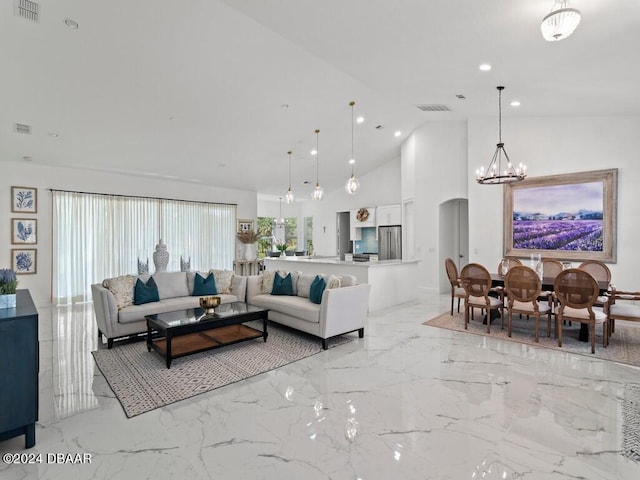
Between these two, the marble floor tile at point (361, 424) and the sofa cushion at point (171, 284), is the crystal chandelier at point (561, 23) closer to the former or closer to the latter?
the marble floor tile at point (361, 424)

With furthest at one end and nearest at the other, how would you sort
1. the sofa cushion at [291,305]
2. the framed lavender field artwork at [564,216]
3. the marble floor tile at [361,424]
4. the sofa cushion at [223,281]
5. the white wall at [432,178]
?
the white wall at [432,178], the sofa cushion at [223,281], the framed lavender field artwork at [564,216], the sofa cushion at [291,305], the marble floor tile at [361,424]

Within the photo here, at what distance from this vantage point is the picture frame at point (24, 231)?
642cm

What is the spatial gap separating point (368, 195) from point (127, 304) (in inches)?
303

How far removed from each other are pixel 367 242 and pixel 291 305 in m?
6.35

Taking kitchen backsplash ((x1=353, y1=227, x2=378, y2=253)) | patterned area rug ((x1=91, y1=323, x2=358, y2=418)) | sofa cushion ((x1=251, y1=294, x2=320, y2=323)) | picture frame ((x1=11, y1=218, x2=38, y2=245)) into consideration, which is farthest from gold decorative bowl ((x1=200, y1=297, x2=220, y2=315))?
kitchen backsplash ((x1=353, y1=227, x2=378, y2=253))

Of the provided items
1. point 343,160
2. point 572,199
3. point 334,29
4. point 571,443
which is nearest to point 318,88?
point 334,29

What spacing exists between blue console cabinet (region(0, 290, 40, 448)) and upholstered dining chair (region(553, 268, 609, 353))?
5232 millimetres

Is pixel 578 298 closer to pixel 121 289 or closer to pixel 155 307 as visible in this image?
pixel 155 307

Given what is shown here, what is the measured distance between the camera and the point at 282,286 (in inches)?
211

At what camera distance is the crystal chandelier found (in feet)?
7.25

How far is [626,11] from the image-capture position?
2773 mm

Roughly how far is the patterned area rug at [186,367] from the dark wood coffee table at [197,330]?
0.40 ft

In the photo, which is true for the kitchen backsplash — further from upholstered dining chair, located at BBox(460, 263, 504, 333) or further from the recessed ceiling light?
the recessed ceiling light

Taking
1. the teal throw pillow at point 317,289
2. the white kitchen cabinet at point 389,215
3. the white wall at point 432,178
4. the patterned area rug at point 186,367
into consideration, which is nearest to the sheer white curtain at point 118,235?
the patterned area rug at point 186,367
